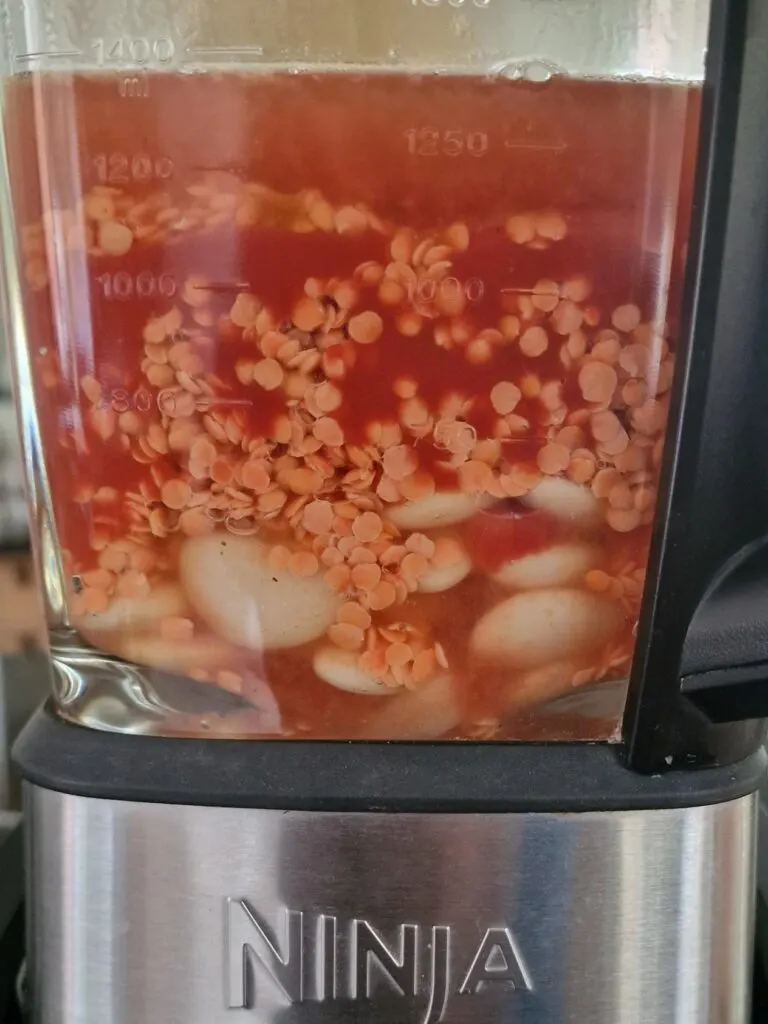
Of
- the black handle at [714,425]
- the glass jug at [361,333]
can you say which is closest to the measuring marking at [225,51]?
the glass jug at [361,333]

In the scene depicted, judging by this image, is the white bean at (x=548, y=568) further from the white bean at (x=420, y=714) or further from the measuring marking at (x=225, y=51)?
the measuring marking at (x=225, y=51)

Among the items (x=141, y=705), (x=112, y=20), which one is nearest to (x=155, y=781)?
(x=141, y=705)

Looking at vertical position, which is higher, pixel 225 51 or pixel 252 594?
pixel 225 51

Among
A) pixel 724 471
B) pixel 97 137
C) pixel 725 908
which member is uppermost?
pixel 97 137

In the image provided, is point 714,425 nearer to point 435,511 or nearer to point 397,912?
point 435,511

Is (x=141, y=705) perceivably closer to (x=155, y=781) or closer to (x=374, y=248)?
(x=155, y=781)

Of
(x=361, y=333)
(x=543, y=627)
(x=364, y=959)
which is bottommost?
(x=364, y=959)

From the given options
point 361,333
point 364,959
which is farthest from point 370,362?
point 364,959
